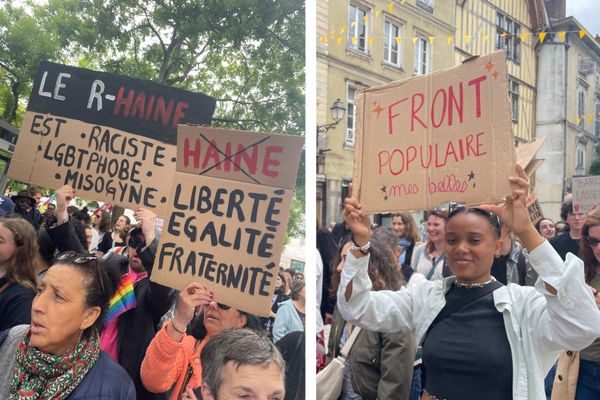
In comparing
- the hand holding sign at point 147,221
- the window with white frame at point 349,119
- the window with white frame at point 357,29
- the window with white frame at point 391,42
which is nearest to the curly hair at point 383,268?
the hand holding sign at point 147,221

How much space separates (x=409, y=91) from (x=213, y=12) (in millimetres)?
8776

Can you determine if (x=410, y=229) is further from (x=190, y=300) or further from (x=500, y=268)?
(x=190, y=300)

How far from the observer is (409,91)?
2.32 metres

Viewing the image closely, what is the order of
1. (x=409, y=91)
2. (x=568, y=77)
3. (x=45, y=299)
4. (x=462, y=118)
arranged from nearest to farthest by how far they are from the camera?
(x=45, y=299) → (x=462, y=118) → (x=409, y=91) → (x=568, y=77)

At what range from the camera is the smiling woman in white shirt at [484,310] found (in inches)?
64.6

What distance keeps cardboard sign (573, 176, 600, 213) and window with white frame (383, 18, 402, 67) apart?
31.2 feet

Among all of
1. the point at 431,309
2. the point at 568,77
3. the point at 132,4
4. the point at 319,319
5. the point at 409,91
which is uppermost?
the point at 132,4

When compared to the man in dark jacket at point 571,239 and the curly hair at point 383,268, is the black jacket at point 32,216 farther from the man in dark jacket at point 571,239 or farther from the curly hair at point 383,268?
the man in dark jacket at point 571,239

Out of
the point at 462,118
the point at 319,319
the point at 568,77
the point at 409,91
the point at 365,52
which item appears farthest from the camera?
the point at 365,52

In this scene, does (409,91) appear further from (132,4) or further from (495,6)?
(495,6)

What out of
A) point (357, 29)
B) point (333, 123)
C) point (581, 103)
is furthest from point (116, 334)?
point (357, 29)

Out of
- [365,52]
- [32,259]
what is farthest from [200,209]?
[365,52]

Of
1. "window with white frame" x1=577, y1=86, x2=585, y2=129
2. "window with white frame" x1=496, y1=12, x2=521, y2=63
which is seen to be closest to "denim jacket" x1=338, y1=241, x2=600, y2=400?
"window with white frame" x1=577, y1=86, x2=585, y2=129

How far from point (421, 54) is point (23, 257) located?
1279cm
